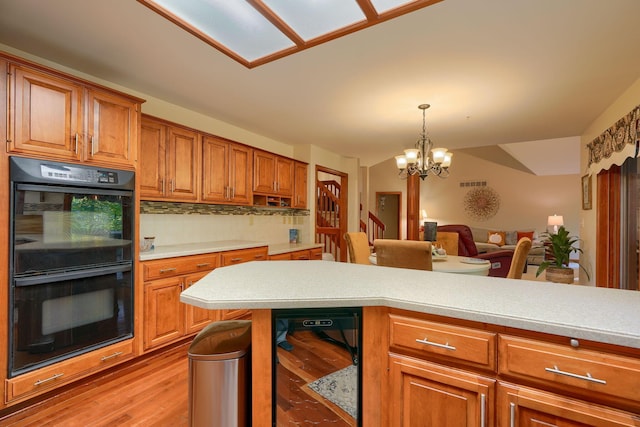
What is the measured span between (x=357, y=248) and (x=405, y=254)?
832 millimetres

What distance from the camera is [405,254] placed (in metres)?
2.40

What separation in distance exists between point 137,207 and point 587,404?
8.79 feet

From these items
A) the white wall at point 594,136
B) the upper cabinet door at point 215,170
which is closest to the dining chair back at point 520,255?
the white wall at point 594,136

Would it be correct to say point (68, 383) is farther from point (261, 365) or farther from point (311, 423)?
point (311, 423)

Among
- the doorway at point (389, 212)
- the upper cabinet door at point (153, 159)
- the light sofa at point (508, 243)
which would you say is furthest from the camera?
the doorway at point (389, 212)

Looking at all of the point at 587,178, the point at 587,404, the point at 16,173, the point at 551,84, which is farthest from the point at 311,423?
the point at 587,178

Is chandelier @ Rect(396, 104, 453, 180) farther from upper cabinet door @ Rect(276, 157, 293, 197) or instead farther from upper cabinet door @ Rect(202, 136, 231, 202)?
upper cabinet door @ Rect(202, 136, 231, 202)

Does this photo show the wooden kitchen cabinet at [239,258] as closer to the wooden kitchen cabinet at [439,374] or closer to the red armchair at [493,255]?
the wooden kitchen cabinet at [439,374]

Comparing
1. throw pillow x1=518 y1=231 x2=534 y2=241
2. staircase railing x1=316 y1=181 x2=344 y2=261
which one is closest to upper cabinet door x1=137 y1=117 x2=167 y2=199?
staircase railing x1=316 y1=181 x2=344 y2=261

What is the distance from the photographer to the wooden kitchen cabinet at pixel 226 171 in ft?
9.88

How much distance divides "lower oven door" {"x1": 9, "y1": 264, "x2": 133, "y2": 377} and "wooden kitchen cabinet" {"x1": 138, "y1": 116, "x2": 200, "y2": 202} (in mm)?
812

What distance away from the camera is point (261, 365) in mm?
1198

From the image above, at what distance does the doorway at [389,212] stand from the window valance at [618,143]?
6207 millimetres

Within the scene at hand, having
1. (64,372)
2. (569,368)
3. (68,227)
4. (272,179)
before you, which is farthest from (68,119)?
(569,368)
